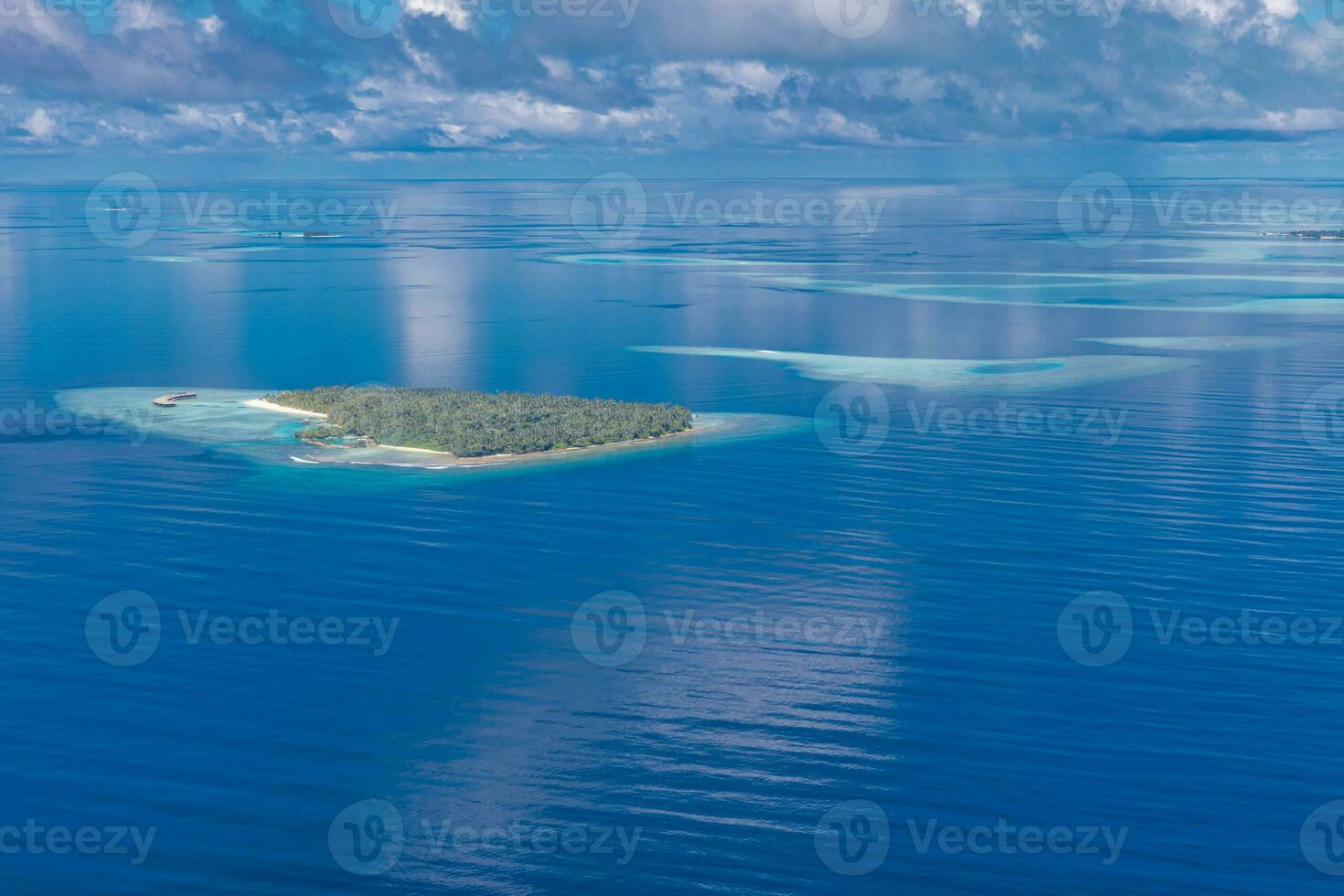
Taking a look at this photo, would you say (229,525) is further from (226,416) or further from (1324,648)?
(1324,648)

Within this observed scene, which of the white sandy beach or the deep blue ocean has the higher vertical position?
the white sandy beach

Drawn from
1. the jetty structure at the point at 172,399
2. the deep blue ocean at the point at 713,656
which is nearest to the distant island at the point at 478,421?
the deep blue ocean at the point at 713,656

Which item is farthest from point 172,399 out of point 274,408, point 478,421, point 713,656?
point 713,656

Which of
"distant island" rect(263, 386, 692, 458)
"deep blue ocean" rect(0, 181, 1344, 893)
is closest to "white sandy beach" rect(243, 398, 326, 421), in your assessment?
"distant island" rect(263, 386, 692, 458)

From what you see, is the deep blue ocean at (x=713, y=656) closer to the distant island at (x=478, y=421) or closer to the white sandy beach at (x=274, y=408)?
the distant island at (x=478, y=421)

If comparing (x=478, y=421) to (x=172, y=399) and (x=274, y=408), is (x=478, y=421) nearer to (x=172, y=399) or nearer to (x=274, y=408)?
(x=274, y=408)

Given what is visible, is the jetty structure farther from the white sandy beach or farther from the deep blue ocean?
the deep blue ocean

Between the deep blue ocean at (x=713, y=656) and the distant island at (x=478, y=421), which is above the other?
the distant island at (x=478, y=421)
